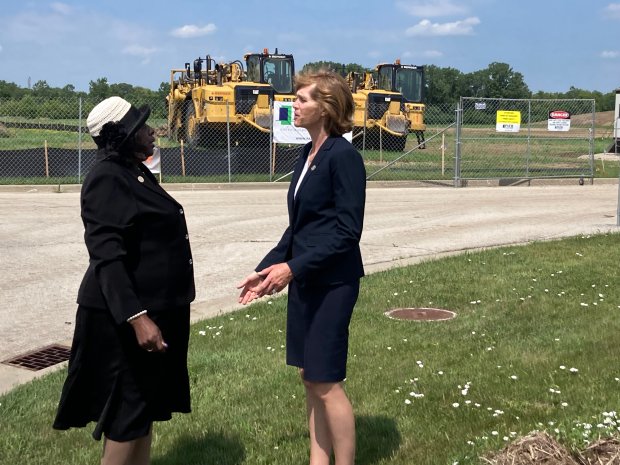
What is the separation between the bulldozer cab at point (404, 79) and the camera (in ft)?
105

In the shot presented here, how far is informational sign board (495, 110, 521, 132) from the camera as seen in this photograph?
73.3ft

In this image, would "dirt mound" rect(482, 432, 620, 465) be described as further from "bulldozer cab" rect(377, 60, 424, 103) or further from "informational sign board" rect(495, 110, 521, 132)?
"bulldozer cab" rect(377, 60, 424, 103)

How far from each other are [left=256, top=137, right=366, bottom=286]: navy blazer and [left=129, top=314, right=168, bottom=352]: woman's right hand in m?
0.60

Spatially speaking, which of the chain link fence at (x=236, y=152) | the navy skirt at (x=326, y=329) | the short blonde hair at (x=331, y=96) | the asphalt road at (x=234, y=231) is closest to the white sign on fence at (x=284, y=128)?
the chain link fence at (x=236, y=152)

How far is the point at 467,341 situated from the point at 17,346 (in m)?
3.56

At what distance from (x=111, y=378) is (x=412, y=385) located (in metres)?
2.31

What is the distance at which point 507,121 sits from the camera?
73.8 ft

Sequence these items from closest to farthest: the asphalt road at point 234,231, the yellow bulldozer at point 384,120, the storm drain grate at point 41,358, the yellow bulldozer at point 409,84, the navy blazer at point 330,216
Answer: the navy blazer at point 330,216
the storm drain grate at point 41,358
the asphalt road at point 234,231
the yellow bulldozer at point 384,120
the yellow bulldozer at point 409,84

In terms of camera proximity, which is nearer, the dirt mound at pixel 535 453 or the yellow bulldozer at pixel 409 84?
the dirt mound at pixel 535 453

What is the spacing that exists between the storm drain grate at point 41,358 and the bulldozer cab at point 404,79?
2676cm

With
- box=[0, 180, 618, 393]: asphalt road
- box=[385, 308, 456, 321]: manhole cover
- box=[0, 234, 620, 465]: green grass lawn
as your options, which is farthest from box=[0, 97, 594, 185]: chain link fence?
box=[0, 234, 620, 465]: green grass lawn

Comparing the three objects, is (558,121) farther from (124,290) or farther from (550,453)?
(124,290)

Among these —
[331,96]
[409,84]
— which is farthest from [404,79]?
[331,96]

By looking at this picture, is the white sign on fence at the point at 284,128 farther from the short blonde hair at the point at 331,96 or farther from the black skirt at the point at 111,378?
the black skirt at the point at 111,378
